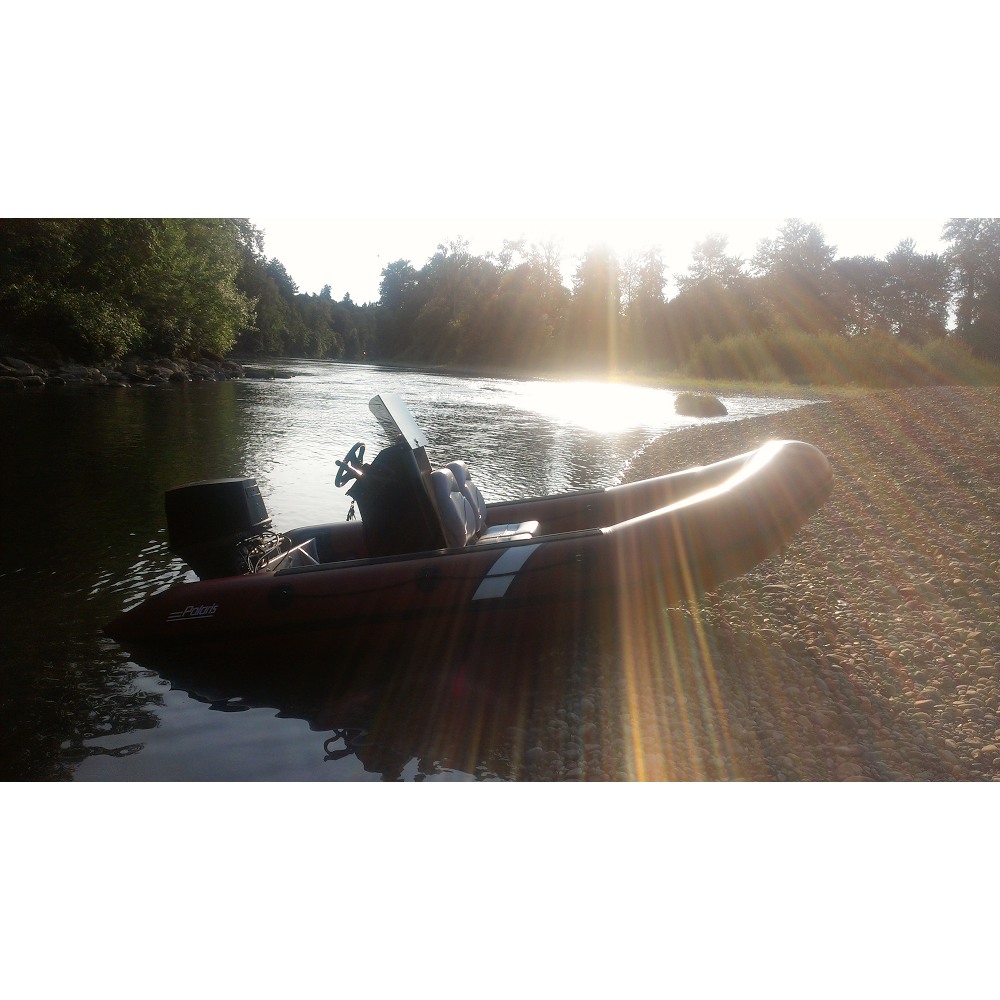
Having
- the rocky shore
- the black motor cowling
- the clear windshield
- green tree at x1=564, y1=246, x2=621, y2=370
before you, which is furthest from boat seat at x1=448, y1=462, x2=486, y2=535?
green tree at x1=564, y1=246, x2=621, y2=370

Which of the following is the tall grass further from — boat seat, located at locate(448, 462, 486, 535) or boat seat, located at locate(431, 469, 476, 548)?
boat seat, located at locate(431, 469, 476, 548)

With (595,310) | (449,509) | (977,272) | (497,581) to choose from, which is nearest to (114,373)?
(449,509)

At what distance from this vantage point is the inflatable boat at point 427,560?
10.2ft

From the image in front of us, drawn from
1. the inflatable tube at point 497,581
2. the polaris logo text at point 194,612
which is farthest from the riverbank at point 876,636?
the polaris logo text at point 194,612

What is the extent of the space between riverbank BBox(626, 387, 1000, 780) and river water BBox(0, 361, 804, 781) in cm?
99

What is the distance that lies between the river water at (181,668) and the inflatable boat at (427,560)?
259mm

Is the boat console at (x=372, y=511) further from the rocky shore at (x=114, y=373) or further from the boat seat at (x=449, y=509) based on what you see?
the rocky shore at (x=114, y=373)

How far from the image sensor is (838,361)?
18.8 meters

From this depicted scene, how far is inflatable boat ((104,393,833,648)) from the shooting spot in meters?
3.11

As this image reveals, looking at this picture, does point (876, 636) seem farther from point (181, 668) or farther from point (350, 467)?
point (181, 668)
